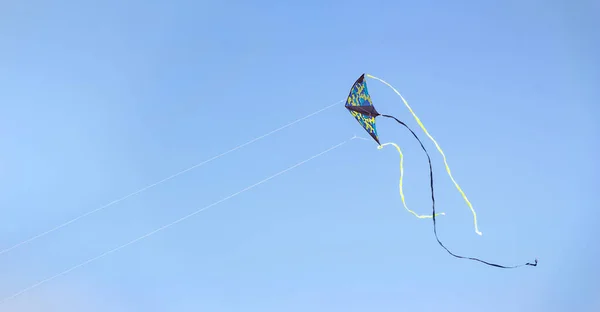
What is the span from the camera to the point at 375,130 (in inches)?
301

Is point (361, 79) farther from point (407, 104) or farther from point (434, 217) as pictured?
point (434, 217)

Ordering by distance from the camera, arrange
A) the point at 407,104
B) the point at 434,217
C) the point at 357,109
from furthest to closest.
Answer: the point at 357,109
the point at 407,104
the point at 434,217

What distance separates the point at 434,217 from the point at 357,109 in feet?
6.58

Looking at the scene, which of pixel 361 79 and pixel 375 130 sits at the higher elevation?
pixel 361 79

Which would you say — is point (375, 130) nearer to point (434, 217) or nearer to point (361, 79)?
point (361, 79)

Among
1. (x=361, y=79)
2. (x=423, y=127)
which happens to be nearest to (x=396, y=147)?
(x=423, y=127)

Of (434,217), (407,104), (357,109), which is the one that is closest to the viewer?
(434,217)

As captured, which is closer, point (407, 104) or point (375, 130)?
point (407, 104)

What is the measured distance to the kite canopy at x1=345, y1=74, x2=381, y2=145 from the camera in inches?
298

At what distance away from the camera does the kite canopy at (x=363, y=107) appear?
7.56 meters

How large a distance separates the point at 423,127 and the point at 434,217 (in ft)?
4.34

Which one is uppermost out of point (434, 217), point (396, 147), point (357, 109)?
point (357, 109)

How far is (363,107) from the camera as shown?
766 cm

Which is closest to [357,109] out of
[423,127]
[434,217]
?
[423,127]
